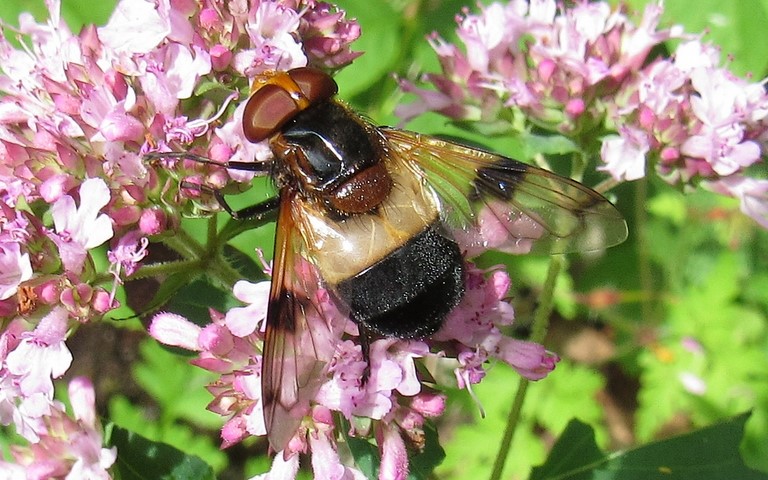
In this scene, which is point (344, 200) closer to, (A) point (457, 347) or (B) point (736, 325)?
(A) point (457, 347)

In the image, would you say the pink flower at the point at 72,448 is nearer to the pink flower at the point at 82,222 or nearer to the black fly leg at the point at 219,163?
the pink flower at the point at 82,222

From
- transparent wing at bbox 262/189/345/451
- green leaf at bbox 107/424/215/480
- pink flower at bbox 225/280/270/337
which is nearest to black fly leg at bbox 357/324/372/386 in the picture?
transparent wing at bbox 262/189/345/451

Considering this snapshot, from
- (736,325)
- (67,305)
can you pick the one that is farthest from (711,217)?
(67,305)

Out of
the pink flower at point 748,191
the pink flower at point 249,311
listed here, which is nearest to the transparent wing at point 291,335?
the pink flower at point 249,311

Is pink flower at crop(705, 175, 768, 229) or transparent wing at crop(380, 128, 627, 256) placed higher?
transparent wing at crop(380, 128, 627, 256)

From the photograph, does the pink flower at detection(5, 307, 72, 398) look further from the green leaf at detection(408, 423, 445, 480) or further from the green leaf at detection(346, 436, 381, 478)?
the green leaf at detection(408, 423, 445, 480)
